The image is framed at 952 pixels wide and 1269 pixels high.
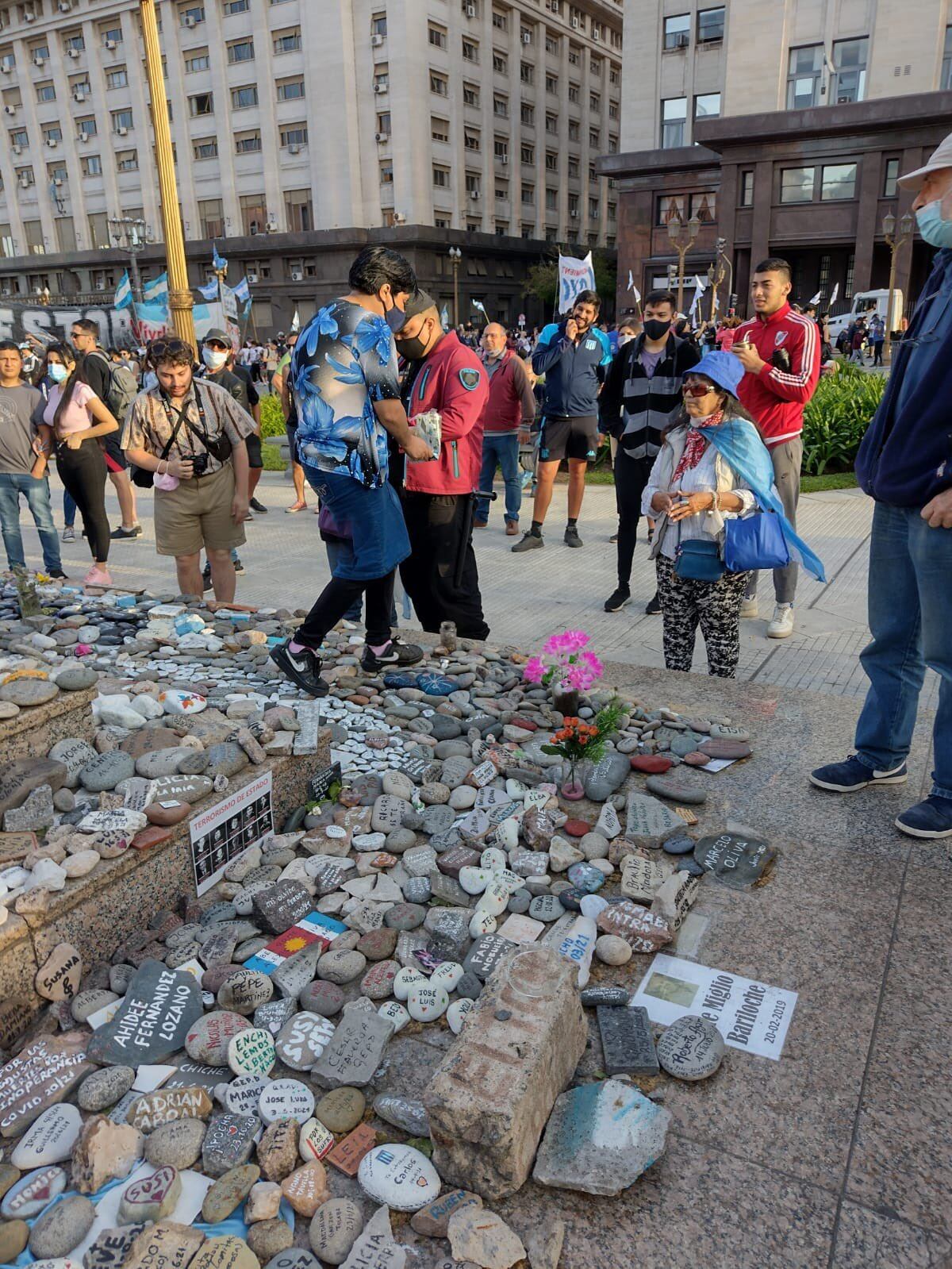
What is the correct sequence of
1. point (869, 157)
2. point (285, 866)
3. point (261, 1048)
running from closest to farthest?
point (261, 1048) → point (285, 866) → point (869, 157)

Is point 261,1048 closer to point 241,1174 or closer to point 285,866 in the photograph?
point 241,1174

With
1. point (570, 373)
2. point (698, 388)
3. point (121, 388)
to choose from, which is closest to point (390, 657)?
point (698, 388)

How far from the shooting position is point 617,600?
6207 mm

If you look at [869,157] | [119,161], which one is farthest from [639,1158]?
[119,161]

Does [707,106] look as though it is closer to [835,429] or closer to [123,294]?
[123,294]

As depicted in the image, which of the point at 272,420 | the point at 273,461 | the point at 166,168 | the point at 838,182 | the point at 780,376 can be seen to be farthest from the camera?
the point at 838,182

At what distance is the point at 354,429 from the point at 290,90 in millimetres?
49883

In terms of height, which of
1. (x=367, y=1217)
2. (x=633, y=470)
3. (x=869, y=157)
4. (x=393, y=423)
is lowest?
(x=367, y=1217)

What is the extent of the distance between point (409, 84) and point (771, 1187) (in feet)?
162

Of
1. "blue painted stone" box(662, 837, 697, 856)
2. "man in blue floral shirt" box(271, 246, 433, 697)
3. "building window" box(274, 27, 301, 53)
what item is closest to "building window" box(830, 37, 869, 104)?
"building window" box(274, 27, 301, 53)

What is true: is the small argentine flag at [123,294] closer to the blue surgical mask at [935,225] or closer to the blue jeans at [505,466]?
the blue jeans at [505,466]

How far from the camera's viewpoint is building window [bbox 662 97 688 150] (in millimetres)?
39219

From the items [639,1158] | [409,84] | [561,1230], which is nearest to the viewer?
[561,1230]

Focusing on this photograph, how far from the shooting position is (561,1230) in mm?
1667
